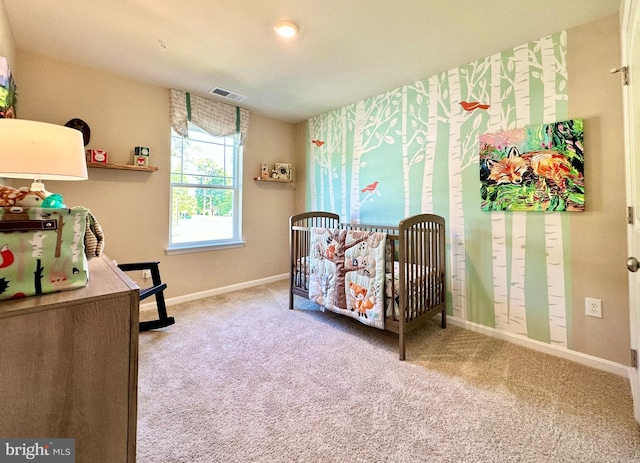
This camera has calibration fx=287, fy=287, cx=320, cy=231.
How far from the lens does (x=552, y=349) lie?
2.07 meters

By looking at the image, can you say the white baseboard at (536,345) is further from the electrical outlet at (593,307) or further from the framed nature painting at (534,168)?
the framed nature painting at (534,168)

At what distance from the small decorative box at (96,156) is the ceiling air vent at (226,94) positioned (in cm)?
121

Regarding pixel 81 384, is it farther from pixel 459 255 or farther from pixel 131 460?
pixel 459 255

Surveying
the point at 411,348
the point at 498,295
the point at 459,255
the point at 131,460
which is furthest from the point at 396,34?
the point at 131,460

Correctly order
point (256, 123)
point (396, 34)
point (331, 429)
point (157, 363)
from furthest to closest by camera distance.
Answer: point (256, 123) < point (396, 34) < point (157, 363) < point (331, 429)

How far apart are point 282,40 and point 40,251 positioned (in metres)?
2.05

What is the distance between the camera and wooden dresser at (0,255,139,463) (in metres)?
0.68

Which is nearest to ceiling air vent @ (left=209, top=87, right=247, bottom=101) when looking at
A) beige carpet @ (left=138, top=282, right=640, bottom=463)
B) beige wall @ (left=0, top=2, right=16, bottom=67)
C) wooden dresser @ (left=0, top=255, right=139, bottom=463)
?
beige wall @ (left=0, top=2, right=16, bottom=67)

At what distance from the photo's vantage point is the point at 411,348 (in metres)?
2.15

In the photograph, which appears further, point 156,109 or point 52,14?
point 156,109

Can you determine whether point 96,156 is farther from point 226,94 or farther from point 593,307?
point 593,307

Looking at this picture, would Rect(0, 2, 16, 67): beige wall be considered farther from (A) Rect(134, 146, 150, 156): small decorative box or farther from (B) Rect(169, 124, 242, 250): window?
(B) Rect(169, 124, 242, 250): window

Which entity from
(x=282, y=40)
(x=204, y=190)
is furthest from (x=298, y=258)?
(x=282, y=40)

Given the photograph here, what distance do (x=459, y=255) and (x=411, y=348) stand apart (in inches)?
37.1
